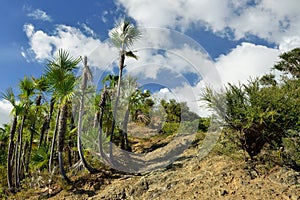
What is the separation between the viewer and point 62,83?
602 inches

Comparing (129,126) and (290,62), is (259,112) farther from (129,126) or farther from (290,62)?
(290,62)

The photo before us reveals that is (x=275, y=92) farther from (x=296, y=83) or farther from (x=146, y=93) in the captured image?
(x=146, y=93)

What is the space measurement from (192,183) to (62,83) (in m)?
7.60

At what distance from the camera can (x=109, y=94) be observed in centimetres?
1923

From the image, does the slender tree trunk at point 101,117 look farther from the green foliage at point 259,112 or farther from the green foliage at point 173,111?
the green foliage at point 173,111

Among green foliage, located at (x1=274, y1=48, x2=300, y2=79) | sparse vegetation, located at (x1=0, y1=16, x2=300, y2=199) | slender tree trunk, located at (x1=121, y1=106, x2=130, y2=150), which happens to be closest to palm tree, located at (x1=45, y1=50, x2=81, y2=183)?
sparse vegetation, located at (x1=0, y1=16, x2=300, y2=199)

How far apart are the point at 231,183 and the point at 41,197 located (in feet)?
31.2

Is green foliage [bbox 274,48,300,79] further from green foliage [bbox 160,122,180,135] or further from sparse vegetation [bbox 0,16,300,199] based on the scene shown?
green foliage [bbox 160,122,180,135]

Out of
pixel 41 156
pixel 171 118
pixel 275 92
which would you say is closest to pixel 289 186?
pixel 275 92

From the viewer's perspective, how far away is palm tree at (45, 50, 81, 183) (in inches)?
598

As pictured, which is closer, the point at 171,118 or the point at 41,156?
the point at 41,156

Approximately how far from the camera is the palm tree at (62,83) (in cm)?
1519

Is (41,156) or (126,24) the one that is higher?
(126,24)

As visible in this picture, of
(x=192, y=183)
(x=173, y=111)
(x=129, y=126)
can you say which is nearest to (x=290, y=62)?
(x=173, y=111)
